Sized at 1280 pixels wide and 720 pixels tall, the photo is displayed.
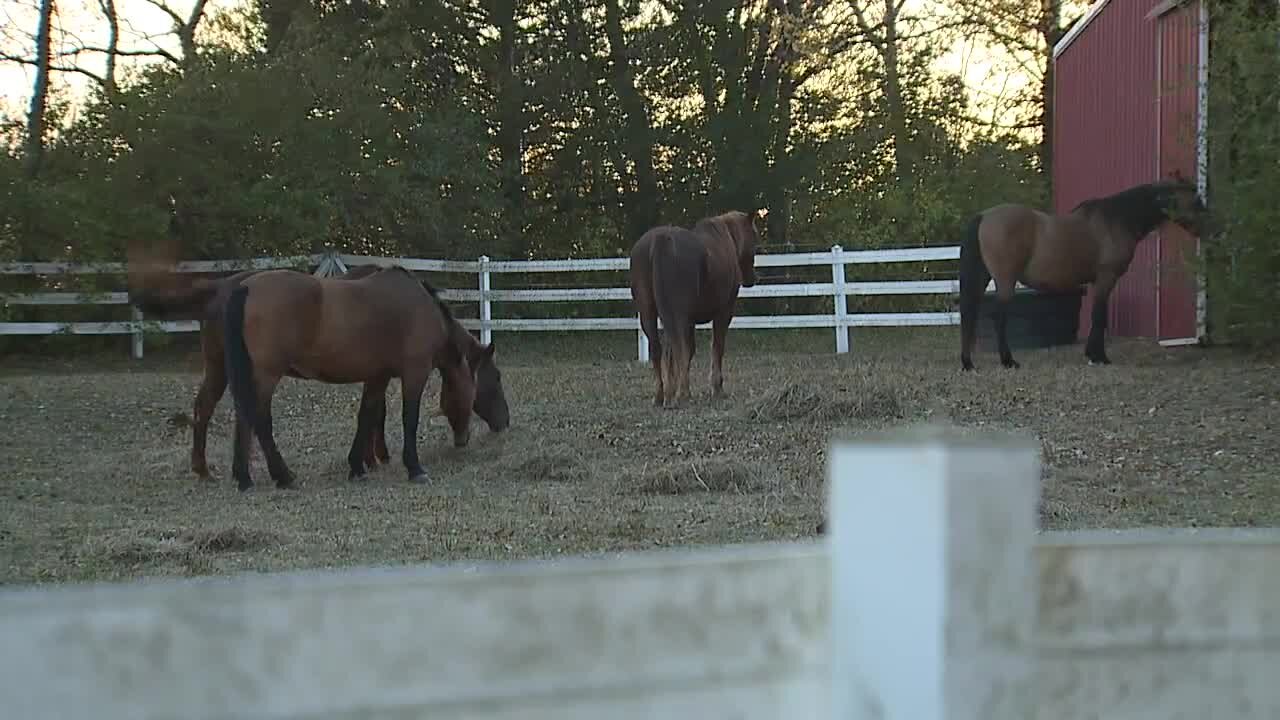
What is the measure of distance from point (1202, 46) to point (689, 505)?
8.82 meters

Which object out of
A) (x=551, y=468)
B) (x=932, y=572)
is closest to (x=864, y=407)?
(x=551, y=468)

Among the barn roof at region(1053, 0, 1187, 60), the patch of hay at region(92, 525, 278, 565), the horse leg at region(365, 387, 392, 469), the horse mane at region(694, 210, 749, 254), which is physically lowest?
the patch of hay at region(92, 525, 278, 565)

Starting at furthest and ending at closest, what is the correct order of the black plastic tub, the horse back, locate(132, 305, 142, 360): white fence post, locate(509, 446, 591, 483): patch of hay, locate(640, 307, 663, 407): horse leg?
1. locate(132, 305, 142, 360): white fence post
2. the black plastic tub
3. the horse back
4. locate(640, 307, 663, 407): horse leg
5. locate(509, 446, 591, 483): patch of hay

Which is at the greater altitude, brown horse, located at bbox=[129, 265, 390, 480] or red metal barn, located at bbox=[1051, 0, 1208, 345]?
red metal barn, located at bbox=[1051, 0, 1208, 345]

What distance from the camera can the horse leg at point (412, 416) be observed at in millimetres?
7707

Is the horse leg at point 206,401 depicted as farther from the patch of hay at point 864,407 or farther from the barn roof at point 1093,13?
the barn roof at point 1093,13

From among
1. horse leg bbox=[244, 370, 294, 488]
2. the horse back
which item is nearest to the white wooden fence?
horse leg bbox=[244, 370, 294, 488]

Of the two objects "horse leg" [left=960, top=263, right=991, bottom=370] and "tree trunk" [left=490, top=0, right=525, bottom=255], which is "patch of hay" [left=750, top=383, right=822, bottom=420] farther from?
"tree trunk" [left=490, top=0, right=525, bottom=255]

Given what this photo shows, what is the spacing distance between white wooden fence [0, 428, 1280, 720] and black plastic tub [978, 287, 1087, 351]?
43.2ft

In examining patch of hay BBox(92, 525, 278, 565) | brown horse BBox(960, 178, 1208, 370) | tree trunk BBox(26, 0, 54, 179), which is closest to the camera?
patch of hay BBox(92, 525, 278, 565)

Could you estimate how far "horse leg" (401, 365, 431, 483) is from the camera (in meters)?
7.71

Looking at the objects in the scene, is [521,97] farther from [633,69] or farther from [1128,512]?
[1128,512]

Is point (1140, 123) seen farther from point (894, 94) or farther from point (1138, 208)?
point (894, 94)

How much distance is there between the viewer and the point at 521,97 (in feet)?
70.5
